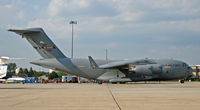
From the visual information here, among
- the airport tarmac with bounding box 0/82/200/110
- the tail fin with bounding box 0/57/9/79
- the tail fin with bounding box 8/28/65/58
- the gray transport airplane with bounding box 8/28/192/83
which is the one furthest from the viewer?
the gray transport airplane with bounding box 8/28/192/83

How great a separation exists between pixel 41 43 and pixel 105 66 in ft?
31.5

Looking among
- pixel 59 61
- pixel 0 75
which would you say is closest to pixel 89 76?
pixel 59 61

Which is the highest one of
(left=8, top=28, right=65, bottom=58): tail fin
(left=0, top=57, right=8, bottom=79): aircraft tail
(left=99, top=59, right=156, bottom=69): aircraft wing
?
(left=8, top=28, right=65, bottom=58): tail fin

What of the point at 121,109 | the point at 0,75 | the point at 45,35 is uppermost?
the point at 45,35

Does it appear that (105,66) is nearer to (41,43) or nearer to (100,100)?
(41,43)

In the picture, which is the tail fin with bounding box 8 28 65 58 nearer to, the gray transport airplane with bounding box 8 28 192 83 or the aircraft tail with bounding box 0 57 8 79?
the gray transport airplane with bounding box 8 28 192 83

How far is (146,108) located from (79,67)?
2946 centimetres

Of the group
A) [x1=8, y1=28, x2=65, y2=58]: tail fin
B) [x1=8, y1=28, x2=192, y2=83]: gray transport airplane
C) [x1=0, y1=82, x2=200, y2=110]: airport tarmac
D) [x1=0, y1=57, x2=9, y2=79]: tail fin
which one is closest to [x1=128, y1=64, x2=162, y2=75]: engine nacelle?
[x1=8, y1=28, x2=192, y2=83]: gray transport airplane

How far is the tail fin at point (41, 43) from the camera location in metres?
36.2

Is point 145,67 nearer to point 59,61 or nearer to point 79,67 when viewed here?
point 79,67

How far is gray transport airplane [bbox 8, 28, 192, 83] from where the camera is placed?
1465 inches

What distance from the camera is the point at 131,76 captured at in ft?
128

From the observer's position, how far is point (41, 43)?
122ft

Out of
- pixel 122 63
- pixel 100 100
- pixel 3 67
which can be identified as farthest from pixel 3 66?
pixel 122 63
